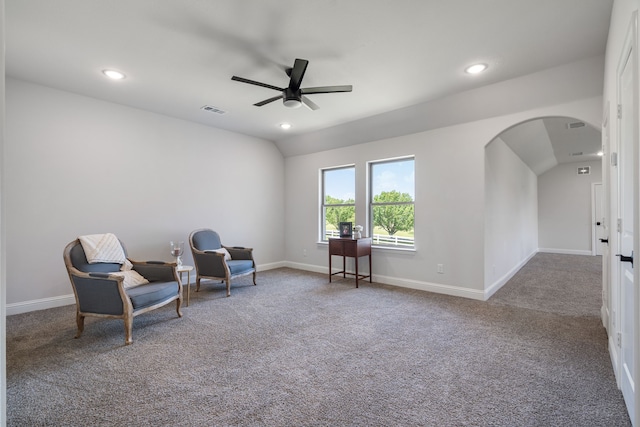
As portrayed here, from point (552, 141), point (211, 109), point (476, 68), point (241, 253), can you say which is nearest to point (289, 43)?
point (476, 68)

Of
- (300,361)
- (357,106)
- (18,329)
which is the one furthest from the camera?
(357,106)

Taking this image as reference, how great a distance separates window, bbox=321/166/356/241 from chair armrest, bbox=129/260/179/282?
314cm

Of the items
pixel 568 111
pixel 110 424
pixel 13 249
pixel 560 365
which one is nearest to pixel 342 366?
pixel 110 424

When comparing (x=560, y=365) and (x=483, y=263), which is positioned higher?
(x=483, y=263)

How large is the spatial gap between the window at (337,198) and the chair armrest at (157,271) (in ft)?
10.3

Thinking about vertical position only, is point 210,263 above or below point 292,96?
below

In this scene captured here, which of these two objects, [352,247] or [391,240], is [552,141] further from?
[352,247]

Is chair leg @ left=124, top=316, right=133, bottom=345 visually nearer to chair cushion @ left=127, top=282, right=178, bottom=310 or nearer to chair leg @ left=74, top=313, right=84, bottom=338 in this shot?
chair cushion @ left=127, top=282, right=178, bottom=310

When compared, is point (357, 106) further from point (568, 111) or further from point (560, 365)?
point (560, 365)

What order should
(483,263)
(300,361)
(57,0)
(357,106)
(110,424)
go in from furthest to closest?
(357,106) → (483,263) → (300,361) → (57,0) → (110,424)

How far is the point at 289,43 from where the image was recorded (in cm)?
281

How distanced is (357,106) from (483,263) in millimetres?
2773

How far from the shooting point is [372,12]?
94.0 inches

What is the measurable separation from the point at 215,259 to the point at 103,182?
1821 millimetres
